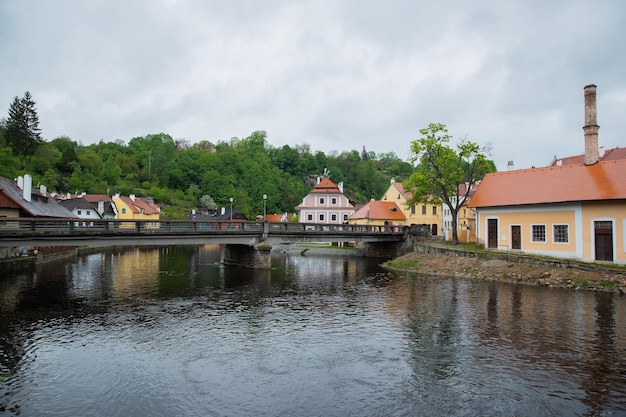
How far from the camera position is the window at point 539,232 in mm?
34281

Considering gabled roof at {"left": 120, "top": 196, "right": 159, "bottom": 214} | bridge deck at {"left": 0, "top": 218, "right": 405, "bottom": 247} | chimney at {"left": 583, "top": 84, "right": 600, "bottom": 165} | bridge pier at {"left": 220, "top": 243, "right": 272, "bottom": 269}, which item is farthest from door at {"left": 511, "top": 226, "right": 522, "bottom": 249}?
gabled roof at {"left": 120, "top": 196, "right": 159, "bottom": 214}

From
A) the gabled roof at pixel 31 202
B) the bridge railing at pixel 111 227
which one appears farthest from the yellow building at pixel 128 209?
the bridge railing at pixel 111 227

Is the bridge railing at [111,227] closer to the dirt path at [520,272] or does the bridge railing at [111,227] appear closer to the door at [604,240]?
the dirt path at [520,272]

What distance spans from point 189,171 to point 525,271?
99.0m

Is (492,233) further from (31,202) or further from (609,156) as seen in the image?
(31,202)

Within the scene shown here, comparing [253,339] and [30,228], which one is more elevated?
[30,228]

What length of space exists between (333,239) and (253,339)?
98.7 ft

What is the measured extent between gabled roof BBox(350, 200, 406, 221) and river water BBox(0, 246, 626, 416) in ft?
130

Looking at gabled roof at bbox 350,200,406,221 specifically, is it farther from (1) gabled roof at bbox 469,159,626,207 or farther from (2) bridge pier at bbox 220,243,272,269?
(2) bridge pier at bbox 220,243,272,269

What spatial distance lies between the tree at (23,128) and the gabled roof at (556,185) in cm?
8815

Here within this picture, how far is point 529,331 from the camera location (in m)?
18.1

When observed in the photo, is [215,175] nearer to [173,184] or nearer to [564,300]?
[173,184]

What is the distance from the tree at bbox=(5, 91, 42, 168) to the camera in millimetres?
89188

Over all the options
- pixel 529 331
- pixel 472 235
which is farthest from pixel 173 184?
pixel 529 331
